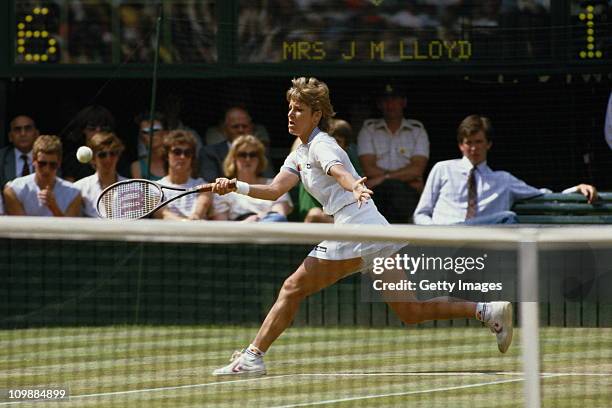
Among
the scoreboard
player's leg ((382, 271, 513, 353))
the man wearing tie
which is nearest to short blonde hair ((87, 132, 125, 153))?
the scoreboard

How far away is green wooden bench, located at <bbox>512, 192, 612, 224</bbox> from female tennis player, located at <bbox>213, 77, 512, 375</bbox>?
3209 millimetres

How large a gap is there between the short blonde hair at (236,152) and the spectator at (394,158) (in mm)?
893

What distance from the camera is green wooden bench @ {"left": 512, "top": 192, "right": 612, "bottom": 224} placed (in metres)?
11.8

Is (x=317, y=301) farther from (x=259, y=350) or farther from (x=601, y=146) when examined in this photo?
(x=601, y=146)

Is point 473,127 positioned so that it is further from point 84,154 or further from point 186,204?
point 84,154

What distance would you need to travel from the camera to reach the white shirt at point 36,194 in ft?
38.7

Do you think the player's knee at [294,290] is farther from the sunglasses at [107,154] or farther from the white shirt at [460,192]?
the sunglasses at [107,154]

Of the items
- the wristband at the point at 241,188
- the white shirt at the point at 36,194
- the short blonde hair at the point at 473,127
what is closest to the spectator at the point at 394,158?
the short blonde hair at the point at 473,127

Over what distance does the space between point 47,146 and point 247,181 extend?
159 cm

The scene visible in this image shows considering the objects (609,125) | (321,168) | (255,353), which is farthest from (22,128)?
(255,353)

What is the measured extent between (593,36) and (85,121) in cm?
425

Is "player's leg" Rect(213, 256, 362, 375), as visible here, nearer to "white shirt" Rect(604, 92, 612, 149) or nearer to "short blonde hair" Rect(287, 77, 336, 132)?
"short blonde hair" Rect(287, 77, 336, 132)

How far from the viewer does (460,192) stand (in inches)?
461

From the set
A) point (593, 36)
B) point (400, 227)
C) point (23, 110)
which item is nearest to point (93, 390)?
point (400, 227)
